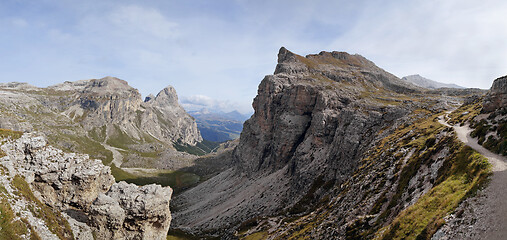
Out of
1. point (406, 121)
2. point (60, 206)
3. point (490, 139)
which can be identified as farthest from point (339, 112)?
point (60, 206)

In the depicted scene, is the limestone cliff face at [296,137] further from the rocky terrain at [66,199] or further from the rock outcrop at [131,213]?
the rocky terrain at [66,199]

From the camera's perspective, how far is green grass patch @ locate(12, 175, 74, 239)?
109 ft

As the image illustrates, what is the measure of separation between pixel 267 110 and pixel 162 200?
350 feet

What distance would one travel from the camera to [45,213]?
113 ft

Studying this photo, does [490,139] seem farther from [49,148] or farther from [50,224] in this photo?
[49,148]

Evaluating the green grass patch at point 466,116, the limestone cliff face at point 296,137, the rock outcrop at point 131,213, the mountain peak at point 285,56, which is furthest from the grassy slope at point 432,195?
the mountain peak at point 285,56

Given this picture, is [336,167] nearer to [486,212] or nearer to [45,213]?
[486,212]

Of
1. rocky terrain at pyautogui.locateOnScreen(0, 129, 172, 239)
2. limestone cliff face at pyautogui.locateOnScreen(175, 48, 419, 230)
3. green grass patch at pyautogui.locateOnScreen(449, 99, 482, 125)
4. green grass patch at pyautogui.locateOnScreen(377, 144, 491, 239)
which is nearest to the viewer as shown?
green grass patch at pyautogui.locateOnScreen(377, 144, 491, 239)

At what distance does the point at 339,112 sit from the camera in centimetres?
10694

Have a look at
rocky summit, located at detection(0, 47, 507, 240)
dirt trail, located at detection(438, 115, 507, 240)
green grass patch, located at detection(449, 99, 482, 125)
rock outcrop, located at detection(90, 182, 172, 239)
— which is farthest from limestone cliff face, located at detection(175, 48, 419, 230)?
rock outcrop, located at detection(90, 182, 172, 239)

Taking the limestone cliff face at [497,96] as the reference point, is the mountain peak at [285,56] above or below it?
above

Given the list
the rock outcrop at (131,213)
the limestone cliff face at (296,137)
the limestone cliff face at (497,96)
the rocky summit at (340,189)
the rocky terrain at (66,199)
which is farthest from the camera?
the limestone cliff face at (296,137)

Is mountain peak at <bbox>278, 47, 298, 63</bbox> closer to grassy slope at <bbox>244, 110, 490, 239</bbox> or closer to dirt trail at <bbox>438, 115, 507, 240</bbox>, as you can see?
grassy slope at <bbox>244, 110, 490, 239</bbox>

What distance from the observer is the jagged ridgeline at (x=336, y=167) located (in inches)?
1107
